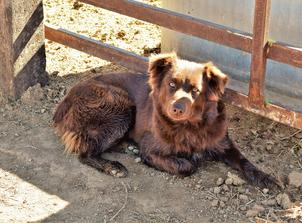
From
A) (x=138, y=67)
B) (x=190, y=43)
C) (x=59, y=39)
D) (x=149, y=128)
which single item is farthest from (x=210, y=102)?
(x=59, y=39)

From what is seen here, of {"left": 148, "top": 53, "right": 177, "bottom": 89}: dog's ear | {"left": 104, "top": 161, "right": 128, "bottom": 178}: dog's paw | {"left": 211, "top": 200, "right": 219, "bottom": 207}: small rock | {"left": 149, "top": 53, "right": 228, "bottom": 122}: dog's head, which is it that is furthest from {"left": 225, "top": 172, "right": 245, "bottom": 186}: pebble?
{"left": 148, "top": 53, "right": 177, "bottom": 89}: dog's ear

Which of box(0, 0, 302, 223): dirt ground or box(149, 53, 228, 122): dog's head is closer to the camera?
box(0, 0, 302, 223): dirt ground

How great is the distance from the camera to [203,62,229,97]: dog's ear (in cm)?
507

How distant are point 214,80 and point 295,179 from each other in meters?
1.04

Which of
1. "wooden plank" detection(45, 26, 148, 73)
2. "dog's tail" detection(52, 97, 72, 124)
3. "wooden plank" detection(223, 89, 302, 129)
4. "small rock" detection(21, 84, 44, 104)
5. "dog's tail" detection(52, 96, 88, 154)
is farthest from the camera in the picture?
"small rock" detection(21, 84, 44, 104)

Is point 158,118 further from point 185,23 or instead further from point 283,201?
point 283,201

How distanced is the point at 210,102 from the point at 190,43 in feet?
5.69

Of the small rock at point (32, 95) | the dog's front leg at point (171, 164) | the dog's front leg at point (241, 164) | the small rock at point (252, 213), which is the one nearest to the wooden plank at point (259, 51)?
the dog's front leg at point (241, 164)

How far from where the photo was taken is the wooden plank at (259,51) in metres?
4.92

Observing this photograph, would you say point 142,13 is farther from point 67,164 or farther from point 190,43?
point 67,164

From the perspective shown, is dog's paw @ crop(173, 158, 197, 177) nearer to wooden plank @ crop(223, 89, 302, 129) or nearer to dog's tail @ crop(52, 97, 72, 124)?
wooden plank @ crop(223, 89, 302, 129)

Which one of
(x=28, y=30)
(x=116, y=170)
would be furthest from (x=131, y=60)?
(x=116, y=170)

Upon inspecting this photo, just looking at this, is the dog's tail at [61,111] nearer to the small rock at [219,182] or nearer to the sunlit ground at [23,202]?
the sunlit ground at [23,202]

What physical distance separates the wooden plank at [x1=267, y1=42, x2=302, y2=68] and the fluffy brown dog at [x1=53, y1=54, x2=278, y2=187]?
46 centimetres
